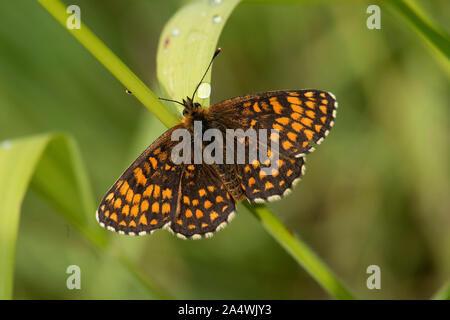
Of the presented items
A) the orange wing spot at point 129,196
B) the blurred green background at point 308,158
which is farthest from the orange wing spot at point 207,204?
the blurred green background at point 308,158

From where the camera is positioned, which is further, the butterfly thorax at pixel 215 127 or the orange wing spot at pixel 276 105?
the orange wing spot at pixel 276 105

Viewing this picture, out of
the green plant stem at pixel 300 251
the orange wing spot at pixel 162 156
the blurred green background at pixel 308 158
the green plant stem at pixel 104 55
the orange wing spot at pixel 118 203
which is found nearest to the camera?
the green plant stem at pixel 104 55

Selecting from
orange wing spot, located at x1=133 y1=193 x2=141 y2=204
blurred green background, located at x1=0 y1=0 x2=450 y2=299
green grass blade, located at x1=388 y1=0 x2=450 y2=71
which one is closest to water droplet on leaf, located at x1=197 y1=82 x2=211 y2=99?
orange wing spot, located at x1=133 y1=193 x2=141 y2=204

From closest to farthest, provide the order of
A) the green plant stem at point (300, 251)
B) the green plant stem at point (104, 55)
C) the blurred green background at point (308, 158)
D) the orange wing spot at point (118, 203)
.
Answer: the green plant stem at point (104, 55) < the green plant stem at point (300, 251) < the orange wing spot at point (118, 203) < the blurred green background at point (308, 158)

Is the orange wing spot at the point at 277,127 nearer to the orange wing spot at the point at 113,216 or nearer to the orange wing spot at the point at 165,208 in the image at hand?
the orange wing spot at the point at 165,208

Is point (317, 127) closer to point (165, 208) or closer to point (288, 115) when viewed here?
point (288, 115)

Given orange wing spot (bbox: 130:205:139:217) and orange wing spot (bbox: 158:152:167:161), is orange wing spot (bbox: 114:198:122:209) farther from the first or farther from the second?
orange wing spot (bbox: 158:152:167:161)

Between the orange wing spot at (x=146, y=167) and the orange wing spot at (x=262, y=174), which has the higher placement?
the orange wing spot at (x=146, y=167)

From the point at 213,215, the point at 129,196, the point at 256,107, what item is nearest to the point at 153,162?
the point at 129,196

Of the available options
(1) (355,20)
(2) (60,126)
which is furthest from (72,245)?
(1) (355,20)
